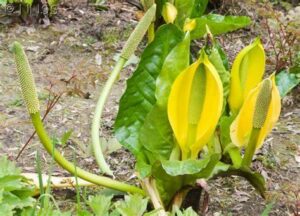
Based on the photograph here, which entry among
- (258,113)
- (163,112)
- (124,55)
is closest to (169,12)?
(124,55)

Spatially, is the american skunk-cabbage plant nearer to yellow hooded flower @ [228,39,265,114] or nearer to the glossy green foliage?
yellow hooded flower @ [228,39,265,114]

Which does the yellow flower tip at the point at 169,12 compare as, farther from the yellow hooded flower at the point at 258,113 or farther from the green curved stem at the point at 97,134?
the yellow hooded flower at the point at 258,113

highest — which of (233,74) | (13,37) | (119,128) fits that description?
(233,74)

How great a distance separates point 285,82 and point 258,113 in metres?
0.48

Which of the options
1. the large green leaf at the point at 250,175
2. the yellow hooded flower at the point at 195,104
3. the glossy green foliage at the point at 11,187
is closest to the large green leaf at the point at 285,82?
the large green leaf at the point at 250,175

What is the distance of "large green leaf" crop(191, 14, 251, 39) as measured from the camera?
229 centimetres

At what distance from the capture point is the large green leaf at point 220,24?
229 cm

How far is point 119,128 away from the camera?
1.86 meters

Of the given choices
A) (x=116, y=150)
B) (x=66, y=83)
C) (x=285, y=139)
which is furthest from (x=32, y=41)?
(x=285, y=139)

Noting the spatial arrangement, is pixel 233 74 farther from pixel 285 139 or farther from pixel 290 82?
pixel 285 139

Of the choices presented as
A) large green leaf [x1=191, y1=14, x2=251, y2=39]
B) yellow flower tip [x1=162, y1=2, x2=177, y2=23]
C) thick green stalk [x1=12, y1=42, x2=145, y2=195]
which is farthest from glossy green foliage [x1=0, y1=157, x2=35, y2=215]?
yellow flower tip [x1=162, y1=2, x2=177, y2=23]

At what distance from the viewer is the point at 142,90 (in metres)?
1.84

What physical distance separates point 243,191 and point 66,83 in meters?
0.92

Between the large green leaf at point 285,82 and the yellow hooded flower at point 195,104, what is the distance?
0.45m
